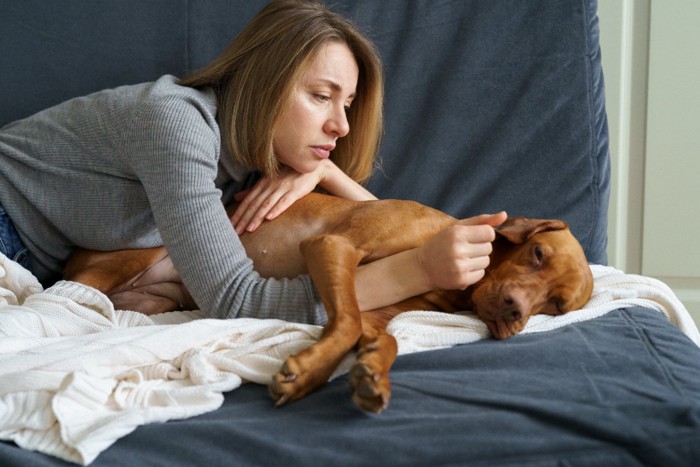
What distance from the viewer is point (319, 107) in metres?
2.06

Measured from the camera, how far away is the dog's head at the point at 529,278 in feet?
5.68

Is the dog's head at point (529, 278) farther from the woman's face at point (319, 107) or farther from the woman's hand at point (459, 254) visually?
the woman's face at point (319, 107)

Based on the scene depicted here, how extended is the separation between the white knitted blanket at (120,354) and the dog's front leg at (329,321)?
0.06 m

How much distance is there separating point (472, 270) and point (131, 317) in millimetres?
967

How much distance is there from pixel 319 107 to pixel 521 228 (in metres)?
0.71

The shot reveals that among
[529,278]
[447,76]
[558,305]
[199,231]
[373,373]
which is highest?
[447,76]

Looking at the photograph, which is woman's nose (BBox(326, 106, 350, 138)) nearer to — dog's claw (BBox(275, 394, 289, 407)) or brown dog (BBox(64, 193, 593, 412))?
brown dog (BBox(64, 193, 593, 412))

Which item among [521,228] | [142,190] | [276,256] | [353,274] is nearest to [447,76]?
[521,228]

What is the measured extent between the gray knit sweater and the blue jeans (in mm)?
23

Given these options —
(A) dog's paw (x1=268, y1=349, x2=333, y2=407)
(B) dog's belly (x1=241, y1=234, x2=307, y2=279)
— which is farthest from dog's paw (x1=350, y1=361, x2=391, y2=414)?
(B) dog's belly (x1=241, y1=234, x2=307, y2=279)

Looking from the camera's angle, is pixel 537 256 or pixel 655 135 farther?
pixel 655 135

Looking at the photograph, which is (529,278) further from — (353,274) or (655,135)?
(655,135)

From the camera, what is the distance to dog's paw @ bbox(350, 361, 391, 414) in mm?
1295

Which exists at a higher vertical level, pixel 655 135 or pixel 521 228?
pixel 521 228
